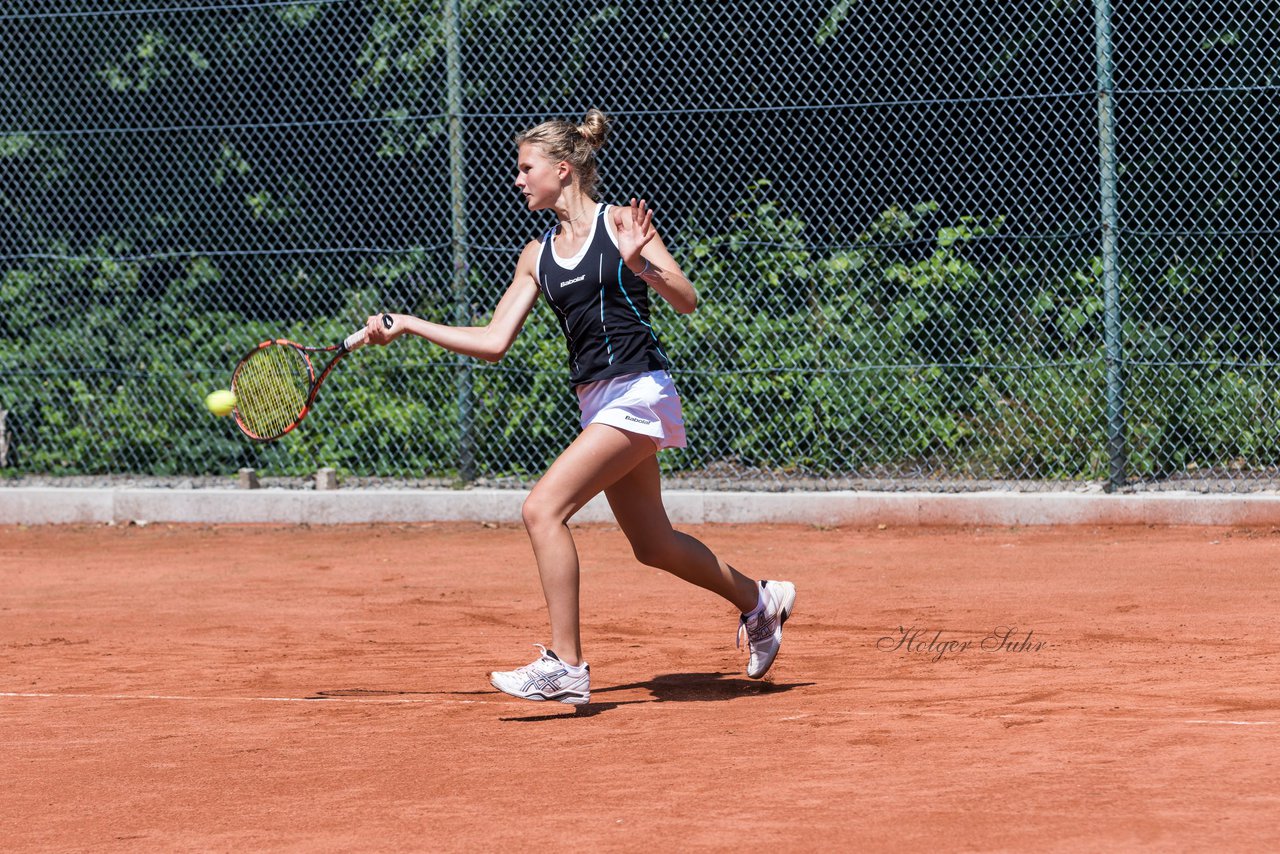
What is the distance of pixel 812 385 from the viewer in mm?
10023

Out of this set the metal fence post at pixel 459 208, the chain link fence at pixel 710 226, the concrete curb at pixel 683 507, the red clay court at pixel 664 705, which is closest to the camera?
the red clay court at pixel 664 705

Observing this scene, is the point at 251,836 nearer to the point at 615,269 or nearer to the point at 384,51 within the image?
the point at 615,269

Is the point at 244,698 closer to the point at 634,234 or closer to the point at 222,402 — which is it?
the point at 222,402

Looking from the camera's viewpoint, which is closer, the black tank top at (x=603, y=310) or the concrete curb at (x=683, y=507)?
the black tank top at (x=603, y=310)

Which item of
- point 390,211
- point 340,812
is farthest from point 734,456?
point 340,812

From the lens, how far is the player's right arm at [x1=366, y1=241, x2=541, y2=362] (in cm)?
519

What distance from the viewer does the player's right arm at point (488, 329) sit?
5.19 metres

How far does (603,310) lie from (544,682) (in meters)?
1.18

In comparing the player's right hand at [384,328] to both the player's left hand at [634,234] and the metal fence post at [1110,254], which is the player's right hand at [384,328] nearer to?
the player's left hand at [634,234]

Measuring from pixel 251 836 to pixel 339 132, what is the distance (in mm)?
7934

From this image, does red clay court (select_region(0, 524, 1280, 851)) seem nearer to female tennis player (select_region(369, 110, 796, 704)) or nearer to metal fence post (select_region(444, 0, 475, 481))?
female tennis player (select_region(369, 110, 796, 704))

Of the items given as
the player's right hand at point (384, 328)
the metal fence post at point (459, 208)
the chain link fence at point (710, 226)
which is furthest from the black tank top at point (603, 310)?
the metal fence post at point (459, 208)
